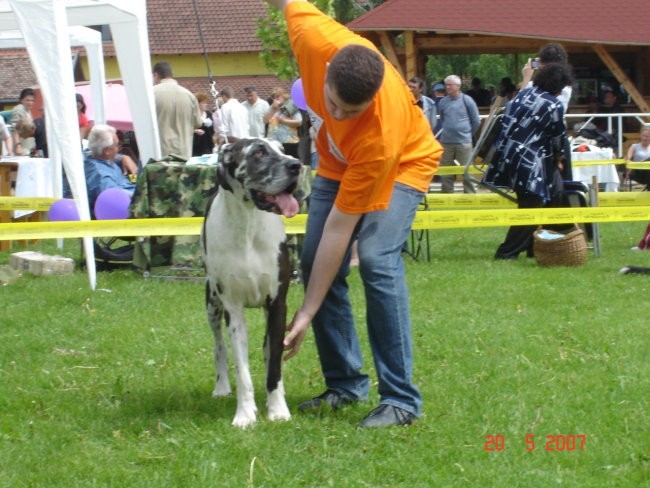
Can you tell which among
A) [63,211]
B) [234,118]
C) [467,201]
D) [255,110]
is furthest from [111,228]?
[255,110]

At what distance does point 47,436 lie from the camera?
4.62m

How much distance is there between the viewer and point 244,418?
471cm

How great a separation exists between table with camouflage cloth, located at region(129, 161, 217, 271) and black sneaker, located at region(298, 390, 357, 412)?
166 inches

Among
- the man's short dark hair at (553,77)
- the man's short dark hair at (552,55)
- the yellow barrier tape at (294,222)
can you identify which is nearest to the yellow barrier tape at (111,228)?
the yellow barrier tape at (294,222)

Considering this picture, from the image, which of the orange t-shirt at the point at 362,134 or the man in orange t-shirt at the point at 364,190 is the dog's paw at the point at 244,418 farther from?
the orange t-shirt at the point at 362,134

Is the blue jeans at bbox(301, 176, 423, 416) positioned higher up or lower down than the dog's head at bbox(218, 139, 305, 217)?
lower down

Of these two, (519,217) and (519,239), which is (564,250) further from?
(519,239)

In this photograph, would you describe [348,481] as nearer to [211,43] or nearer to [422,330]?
[422,330]

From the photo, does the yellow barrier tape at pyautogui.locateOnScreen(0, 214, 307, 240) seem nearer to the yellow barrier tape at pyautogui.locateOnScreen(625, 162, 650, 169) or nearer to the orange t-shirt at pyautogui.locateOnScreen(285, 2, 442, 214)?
the orange t-shirt at pyautogui.locateOnScreen(285, 2, 442, 214)

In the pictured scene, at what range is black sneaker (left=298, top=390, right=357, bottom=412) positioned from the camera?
495 cm

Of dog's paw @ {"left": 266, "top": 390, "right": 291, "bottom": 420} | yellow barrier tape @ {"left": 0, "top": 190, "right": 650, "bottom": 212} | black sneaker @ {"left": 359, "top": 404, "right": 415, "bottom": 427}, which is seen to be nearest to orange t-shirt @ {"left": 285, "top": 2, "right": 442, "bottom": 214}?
black sneaker @ {"left": 359, "top": 404, "right": 415, "bottom": 427}

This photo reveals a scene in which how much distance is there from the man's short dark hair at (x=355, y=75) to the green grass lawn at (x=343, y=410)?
4.69ft

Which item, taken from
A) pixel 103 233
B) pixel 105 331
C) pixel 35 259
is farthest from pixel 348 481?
pixel 35 259

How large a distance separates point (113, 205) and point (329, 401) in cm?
530
